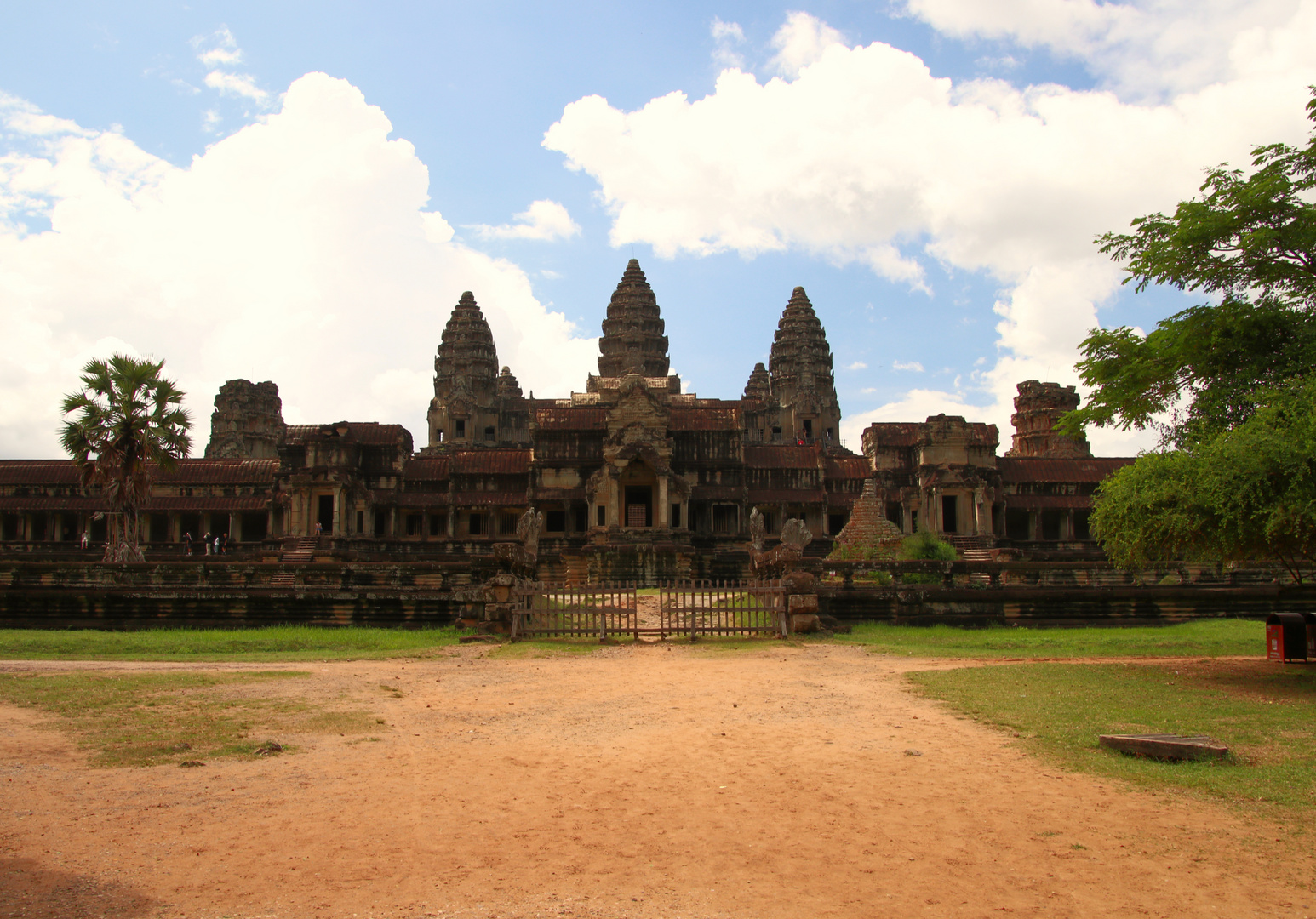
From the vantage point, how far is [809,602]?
17.4 m

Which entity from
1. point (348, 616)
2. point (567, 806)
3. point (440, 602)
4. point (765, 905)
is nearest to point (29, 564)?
point (348, 616)

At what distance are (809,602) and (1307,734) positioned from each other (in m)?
9.72

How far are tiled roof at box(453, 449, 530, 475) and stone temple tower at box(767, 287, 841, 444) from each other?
24.9 metres

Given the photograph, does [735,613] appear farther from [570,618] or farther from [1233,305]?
[1233,305]

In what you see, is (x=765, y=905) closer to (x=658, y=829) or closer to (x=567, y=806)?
(x=658, y=829)

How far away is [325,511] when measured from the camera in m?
39.1

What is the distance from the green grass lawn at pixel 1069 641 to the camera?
50.7ft

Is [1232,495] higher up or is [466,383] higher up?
[466,383]

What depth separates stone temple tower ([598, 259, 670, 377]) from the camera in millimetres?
63844

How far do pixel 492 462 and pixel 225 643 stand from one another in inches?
958

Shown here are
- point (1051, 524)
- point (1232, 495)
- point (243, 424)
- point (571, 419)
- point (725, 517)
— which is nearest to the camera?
point (1232, 495)

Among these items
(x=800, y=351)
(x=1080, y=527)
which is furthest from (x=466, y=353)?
(x=1080, y=527)

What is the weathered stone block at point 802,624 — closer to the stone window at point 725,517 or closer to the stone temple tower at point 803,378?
the stone window at point 725,517

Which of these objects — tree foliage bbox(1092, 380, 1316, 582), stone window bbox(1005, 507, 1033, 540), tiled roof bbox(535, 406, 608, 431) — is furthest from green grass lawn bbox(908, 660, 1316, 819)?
stone window bbox(1005, 507, 1033, 540)
